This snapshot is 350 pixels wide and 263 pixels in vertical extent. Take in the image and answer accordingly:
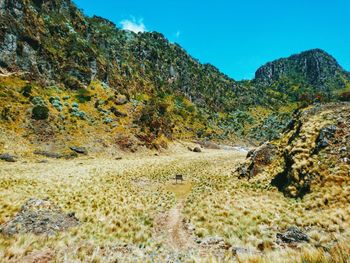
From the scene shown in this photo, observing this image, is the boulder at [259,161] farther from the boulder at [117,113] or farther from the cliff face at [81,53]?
the cliff face at [81,53]

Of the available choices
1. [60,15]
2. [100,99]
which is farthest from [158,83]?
[100,99]

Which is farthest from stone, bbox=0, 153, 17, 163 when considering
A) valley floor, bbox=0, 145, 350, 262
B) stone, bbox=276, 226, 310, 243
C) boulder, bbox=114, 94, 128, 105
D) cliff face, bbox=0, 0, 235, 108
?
boulder, bbox=114, 94, 128, 105

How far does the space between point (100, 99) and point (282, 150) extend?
53924 millimetres

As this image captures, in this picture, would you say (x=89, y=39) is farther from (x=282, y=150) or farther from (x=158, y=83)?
(x=282, y=150)

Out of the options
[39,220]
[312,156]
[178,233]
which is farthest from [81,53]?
[178,233]

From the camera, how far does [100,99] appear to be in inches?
2707

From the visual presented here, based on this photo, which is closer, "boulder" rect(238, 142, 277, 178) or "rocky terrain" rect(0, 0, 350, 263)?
"rocky terrain" rect(0, 0, 350, 263)

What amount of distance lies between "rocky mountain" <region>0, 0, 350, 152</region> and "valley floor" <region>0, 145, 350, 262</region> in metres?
15.5

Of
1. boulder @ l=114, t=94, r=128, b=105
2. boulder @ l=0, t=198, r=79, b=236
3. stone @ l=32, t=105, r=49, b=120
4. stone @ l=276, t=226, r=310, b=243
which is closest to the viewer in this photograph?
stone @ l=276, t=226, r=310, b=243

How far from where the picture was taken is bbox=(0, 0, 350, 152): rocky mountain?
5178cm

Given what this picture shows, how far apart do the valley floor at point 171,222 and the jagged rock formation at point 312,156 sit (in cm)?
141

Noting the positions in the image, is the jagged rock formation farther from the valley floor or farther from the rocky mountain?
the rocky mountain

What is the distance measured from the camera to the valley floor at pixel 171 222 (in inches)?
397

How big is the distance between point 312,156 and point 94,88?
67.6 metres
